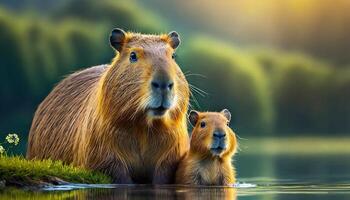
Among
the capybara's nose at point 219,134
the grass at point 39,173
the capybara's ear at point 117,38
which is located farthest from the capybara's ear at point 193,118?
the grass at point 39,173

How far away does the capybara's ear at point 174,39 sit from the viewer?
17578mm

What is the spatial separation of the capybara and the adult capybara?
20 cm

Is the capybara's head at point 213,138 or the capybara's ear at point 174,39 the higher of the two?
the capybara's ear at point 174,39

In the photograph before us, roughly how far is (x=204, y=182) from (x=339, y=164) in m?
8.60

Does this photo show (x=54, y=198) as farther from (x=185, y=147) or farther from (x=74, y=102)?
(x=74, y=102)

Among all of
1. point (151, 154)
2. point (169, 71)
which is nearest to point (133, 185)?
point (151, 154)

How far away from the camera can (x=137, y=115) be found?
1662 centimetres

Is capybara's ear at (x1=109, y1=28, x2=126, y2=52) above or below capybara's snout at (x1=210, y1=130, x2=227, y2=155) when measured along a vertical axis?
above

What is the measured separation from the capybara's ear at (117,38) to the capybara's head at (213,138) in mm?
1416

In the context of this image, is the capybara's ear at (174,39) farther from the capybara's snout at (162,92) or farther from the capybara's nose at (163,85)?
the capybara's nose at (163,85)

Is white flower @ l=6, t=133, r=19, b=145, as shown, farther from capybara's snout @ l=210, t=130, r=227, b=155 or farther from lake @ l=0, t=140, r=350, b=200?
capybara's snout @ l=210, t=130, r=227, b=155

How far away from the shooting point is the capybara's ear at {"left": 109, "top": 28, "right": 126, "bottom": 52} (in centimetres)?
1736

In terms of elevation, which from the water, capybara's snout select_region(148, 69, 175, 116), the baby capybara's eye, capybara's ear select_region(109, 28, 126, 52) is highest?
capybara's ear select_region(109, 28, 126, 52)

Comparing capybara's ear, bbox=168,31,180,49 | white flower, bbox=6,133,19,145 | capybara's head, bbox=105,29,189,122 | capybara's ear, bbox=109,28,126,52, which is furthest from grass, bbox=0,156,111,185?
capybara's ear, bbox=168,31,180,49
